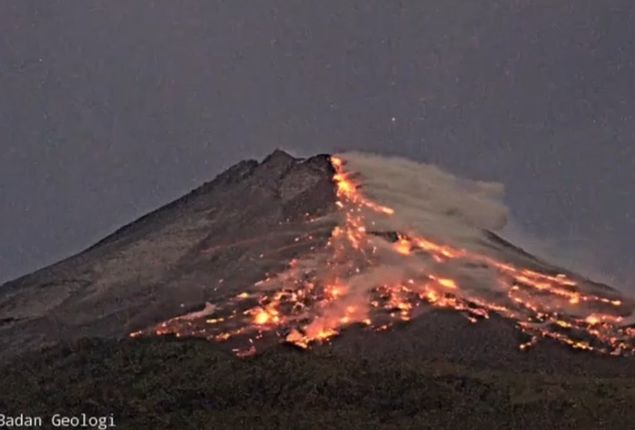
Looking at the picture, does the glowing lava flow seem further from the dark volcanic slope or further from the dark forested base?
the dark forested base

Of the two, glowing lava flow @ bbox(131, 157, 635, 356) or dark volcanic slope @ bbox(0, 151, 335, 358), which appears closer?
glowing lava flow @ bbox(131, 157, 635, 356)

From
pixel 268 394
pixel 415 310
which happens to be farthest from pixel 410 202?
pixel 268 394

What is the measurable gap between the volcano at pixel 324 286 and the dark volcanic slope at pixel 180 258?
0.56 feet

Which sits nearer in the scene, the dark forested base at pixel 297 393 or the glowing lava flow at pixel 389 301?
the dark forested base at pixel 297 393

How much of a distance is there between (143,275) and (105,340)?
59.3ft

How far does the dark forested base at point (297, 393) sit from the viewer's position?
185 feet

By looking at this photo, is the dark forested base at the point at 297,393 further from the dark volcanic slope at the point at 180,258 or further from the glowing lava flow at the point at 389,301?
the dark volcanic slope at the point at 180,258

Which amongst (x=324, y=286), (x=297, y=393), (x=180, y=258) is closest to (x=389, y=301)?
(x=324, y=286)

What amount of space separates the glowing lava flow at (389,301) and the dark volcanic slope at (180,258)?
97.4 inches

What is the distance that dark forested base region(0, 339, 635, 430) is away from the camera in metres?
56.3

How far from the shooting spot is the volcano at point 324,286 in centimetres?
7338

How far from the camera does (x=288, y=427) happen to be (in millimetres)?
55188

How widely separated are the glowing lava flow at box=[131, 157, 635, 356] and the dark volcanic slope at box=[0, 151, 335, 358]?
248cm

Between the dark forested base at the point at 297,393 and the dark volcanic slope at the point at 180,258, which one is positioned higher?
the dark volcanic slope at the point at 180,258
